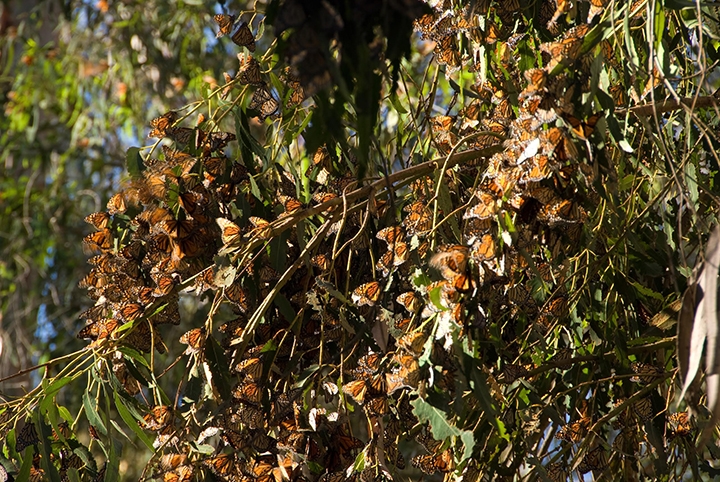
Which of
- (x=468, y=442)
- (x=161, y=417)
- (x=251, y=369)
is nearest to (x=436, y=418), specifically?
(x=468, y=442)

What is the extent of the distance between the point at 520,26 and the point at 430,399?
0.62 m

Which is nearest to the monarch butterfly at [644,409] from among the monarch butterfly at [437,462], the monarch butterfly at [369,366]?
the monarch butterfly at [437,462]

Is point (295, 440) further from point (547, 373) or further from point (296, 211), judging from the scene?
Answer: point (547, 373)

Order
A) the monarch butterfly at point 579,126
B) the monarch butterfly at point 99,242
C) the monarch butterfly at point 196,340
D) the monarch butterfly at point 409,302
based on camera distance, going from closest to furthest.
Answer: the monarch butterfly at point 579,126 < the monarch butterfly at point 409,302 < the monarch butterfly at point 196,340 < the monarch butterfly at point 99,242

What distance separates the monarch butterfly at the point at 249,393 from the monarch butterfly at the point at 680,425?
539 mm

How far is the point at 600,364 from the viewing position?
116 centimetres

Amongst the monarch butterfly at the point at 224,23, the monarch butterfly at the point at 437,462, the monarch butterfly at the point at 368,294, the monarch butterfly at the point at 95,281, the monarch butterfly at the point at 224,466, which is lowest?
the monarch butterfly at the point at 437,462

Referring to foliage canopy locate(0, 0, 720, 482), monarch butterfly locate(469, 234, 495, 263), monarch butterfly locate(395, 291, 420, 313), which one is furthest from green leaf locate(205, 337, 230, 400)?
monarch butterfly locate(469, 234, 495, 263)

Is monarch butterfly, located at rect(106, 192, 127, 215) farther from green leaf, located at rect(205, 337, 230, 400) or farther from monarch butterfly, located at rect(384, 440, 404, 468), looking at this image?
monarch butterfly, located at rect(384, 440, 404, 468)

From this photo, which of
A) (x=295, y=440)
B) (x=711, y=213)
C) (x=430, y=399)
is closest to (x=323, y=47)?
(x=430, y=399)

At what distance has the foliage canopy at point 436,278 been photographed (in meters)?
0.90

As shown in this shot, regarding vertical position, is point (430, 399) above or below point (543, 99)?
below

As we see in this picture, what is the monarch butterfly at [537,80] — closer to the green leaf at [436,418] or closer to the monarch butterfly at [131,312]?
the green leaf at [436,418]

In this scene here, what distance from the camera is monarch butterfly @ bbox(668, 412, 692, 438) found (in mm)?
1143
